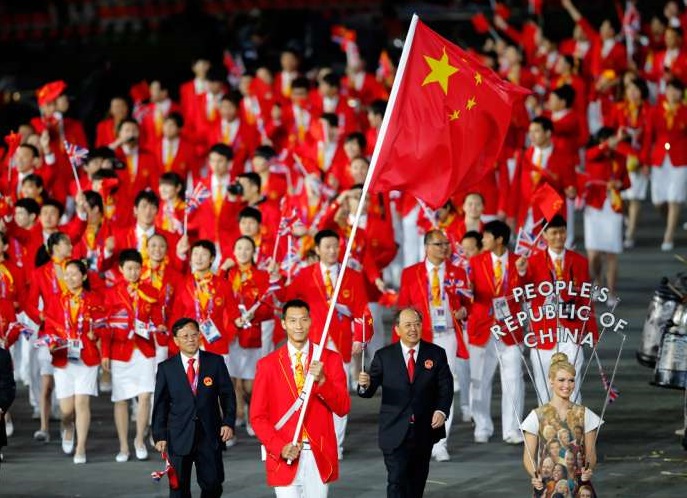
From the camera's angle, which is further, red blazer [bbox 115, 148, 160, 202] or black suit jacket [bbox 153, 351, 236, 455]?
red blazer [bbox 115, 148, 160, 202]

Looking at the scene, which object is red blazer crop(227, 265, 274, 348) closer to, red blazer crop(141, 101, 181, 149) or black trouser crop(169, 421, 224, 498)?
black trouser crop(169, 421, 224, 498)

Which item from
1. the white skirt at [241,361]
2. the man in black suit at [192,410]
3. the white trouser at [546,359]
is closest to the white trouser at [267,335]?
the white skirt at [241,361]

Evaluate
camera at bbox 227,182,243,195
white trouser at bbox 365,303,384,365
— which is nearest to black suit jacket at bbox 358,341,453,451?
white trouser at bbox 365,303,384,365

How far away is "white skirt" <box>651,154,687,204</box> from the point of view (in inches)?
883

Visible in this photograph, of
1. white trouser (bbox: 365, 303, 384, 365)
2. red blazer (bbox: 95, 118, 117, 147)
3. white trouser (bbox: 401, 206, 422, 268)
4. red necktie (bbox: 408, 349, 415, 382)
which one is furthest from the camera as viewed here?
red blazer (bbox: 95, 118, 117, 147)

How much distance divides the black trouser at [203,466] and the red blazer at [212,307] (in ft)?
8.32

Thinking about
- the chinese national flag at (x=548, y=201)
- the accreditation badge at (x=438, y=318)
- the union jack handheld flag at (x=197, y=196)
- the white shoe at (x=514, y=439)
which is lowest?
the white shoe at (x=514, y=439)

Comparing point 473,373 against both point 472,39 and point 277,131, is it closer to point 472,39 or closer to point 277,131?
point 277,131

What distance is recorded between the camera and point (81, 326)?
15.7 m

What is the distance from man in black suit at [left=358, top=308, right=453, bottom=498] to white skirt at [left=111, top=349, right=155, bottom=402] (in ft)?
9.69

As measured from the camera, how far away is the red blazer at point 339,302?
16.0 m

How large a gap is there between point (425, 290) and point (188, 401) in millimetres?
3106

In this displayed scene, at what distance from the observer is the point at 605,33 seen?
1063 inches

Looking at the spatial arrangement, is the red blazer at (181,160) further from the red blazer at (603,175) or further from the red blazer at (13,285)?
the red blazer at (13,285)
